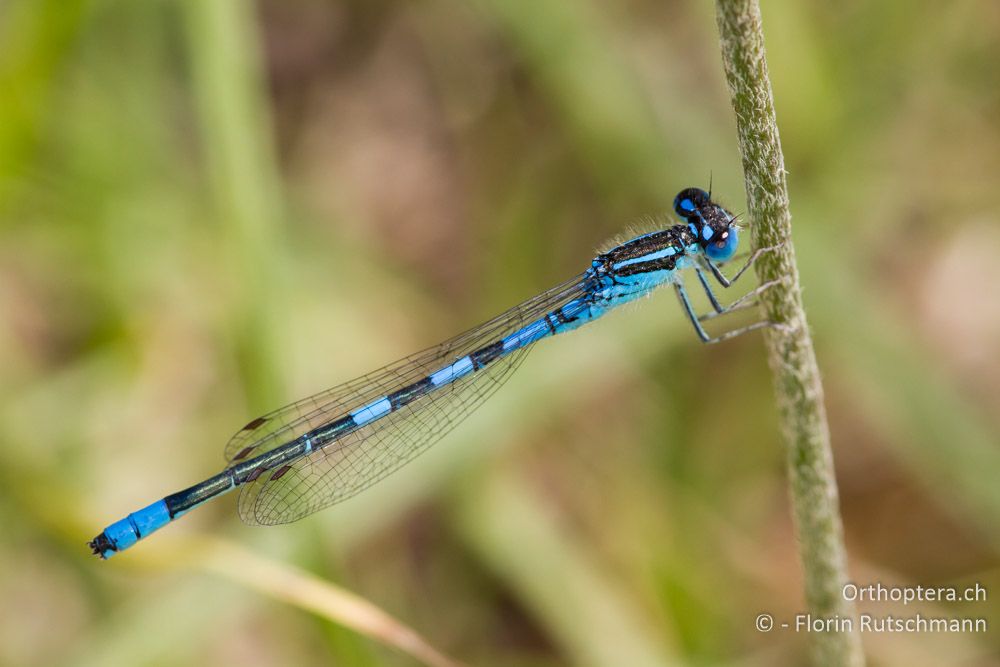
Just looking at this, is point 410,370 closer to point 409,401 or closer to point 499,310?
point 409,401

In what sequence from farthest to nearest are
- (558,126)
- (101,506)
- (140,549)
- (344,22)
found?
(344,22), (558,126), (101,506), (140,549)

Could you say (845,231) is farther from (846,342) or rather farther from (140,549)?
(140,549)

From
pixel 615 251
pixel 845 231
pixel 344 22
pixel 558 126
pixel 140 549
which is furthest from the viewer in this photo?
pixel 344 22

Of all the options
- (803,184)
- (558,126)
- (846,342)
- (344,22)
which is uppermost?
(344,22)

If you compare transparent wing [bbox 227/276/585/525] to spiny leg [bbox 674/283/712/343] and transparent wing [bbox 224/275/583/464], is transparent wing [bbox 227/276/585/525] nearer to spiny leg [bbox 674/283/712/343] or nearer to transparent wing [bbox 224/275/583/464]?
transparent wing [bbox 224/275/583/464]

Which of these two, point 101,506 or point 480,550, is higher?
point 101,506

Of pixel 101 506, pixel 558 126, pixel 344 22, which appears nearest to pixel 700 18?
pixel 558 126
